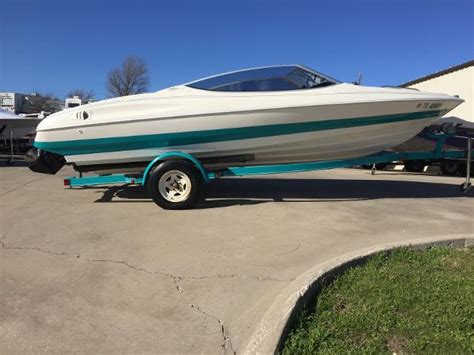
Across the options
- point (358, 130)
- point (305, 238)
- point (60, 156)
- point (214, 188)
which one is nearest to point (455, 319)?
point (305, 238)

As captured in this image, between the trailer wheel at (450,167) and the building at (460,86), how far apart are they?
1956mm

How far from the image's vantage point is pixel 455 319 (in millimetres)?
3137

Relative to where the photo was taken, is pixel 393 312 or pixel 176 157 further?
pixel 176 157

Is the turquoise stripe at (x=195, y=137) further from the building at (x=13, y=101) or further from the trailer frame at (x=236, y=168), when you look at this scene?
the building at (x=13, y=101)

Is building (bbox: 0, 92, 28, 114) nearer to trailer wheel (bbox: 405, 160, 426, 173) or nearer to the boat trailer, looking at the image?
trailer wheel (bbox: 405, 160, 426, 173)

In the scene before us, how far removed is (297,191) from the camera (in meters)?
8.23

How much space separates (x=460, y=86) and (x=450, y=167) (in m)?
4.44

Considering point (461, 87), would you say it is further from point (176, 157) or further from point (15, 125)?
point (15, 125)

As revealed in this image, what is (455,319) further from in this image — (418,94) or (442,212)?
(418,94)

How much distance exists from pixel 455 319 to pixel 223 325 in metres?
1.72

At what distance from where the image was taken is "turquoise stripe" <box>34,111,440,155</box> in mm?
6582

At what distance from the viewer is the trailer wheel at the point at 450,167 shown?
44.7ft

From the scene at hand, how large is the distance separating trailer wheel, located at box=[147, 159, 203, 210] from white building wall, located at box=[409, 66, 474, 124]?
42.4 ft

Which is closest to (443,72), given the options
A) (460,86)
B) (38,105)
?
(460,86)
